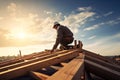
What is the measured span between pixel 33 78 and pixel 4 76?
0.52 metres

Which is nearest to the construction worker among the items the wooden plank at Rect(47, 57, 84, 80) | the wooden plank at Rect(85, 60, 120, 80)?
the wooden plank at Rect(85, 60, 120, 80)

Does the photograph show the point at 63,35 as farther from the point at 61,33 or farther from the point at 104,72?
the point at 104,72

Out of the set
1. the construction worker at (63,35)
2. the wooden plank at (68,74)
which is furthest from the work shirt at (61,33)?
the wooden plank at (68,74)

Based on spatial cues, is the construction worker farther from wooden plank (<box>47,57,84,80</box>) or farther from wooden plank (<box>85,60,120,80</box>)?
wooden plank (<box>47,57,84,80</box>)

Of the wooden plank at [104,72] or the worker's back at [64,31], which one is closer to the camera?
the wooden plank at [104,72]

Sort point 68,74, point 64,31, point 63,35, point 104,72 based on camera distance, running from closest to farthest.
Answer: point 68,74 < point 104,72 < point 64,31 < point 63,35

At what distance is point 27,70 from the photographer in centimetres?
250

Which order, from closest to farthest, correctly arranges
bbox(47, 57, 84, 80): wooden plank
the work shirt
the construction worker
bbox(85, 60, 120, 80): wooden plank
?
bbox(47, 57, 84, 80): wooden plank < bbox(85, 60, 120, 80): wooden plank < the work shirt < the construction worker

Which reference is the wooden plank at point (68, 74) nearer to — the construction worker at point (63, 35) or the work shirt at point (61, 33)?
the work shirt at point (61, 33)

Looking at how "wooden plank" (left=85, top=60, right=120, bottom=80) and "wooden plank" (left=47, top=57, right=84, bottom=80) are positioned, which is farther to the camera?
"wooden plank" (left=85, top=60, right=120, bottom=80)

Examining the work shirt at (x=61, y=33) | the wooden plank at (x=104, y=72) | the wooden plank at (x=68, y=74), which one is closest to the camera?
the wooden plank at (x=68, y=74)

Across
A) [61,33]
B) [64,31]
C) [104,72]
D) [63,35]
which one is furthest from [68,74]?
[63,35]

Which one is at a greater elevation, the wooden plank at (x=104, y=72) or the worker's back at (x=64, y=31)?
the worker's back at (x=64, y=31)

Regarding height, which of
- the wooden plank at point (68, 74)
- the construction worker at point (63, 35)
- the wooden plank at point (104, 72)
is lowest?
the wooden plank at point (104, 72)
